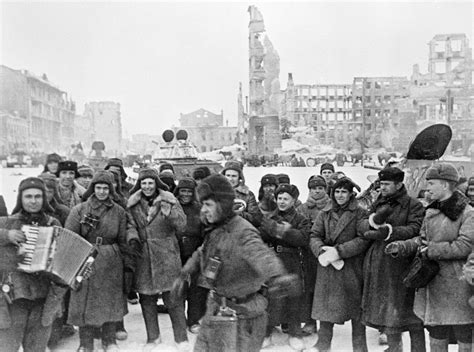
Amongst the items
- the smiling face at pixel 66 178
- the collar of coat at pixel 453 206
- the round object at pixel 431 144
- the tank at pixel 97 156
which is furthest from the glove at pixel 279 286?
the tank at pixel 97 156

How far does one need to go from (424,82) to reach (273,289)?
55125mm

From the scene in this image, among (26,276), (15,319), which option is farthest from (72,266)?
(15,319)

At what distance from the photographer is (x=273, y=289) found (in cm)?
304

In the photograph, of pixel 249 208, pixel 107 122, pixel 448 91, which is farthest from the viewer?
pixel 448 91

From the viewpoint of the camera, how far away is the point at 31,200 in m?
3.72

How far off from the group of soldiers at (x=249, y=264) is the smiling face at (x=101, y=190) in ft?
0.03

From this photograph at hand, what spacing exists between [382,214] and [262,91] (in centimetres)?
→ 4730

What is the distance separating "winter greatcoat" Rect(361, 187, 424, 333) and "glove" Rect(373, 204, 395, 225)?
57 mm

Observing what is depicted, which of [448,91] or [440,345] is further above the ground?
[448,91]

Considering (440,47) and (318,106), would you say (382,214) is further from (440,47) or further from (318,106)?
(318,106)

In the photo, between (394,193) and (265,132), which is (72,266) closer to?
(394,193)

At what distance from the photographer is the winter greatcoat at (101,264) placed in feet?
13.8

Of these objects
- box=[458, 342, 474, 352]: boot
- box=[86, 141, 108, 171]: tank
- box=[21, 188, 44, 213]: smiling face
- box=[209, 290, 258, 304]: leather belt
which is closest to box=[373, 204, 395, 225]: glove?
box=[458, 342, 474, 352]: boot

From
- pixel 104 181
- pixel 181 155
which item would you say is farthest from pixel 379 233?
pixel 181 155
